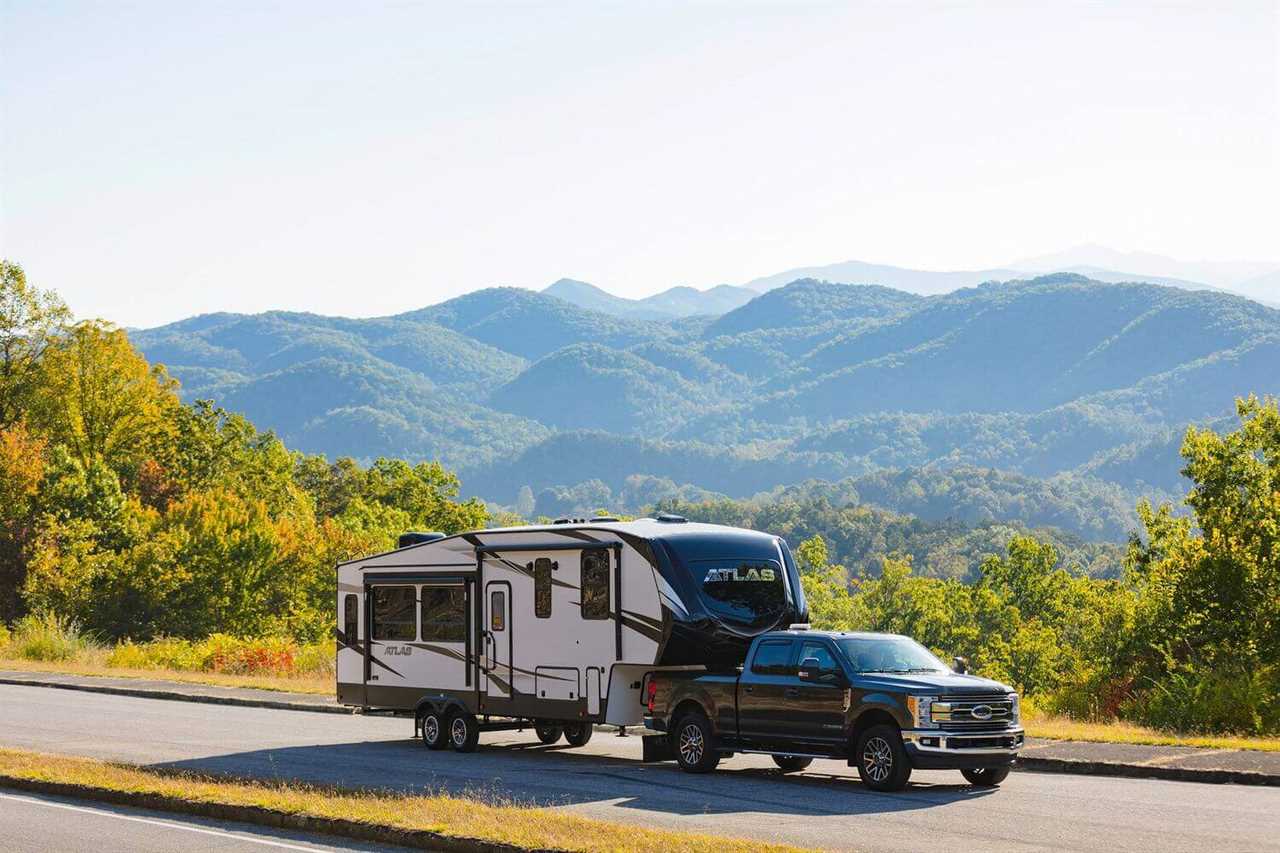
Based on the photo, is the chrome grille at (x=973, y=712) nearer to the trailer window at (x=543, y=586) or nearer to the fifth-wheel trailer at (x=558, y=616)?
the fifth-wheel trailer at (x=558, y=616)

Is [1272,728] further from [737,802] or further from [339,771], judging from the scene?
[339,771]

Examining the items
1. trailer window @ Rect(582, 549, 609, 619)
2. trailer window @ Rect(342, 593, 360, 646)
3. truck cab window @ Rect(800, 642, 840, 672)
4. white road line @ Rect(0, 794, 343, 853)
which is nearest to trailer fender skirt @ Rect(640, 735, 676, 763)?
trailer window @ Rect(582, 549, 609, 619)

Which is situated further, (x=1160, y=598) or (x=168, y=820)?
(x=1160, y=598)

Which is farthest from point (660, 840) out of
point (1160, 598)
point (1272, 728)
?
point (1160, 598)

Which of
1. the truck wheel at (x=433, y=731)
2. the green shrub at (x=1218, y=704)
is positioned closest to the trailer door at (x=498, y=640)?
the truck wheel at (x=433, y=731)

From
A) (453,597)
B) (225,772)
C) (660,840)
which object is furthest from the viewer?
(453,597)

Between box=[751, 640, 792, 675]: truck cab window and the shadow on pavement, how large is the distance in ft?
4.26

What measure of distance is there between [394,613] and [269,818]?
9.16 m

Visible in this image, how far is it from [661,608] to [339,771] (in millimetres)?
4495

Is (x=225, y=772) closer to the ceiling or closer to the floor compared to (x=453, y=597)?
closer to the floor

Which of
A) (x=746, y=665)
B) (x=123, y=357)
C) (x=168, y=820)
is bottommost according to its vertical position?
(x=168, y=820)

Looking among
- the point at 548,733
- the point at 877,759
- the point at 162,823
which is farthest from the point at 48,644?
the point at 877,759

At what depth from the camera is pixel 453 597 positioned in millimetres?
23984

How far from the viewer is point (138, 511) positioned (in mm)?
69875
